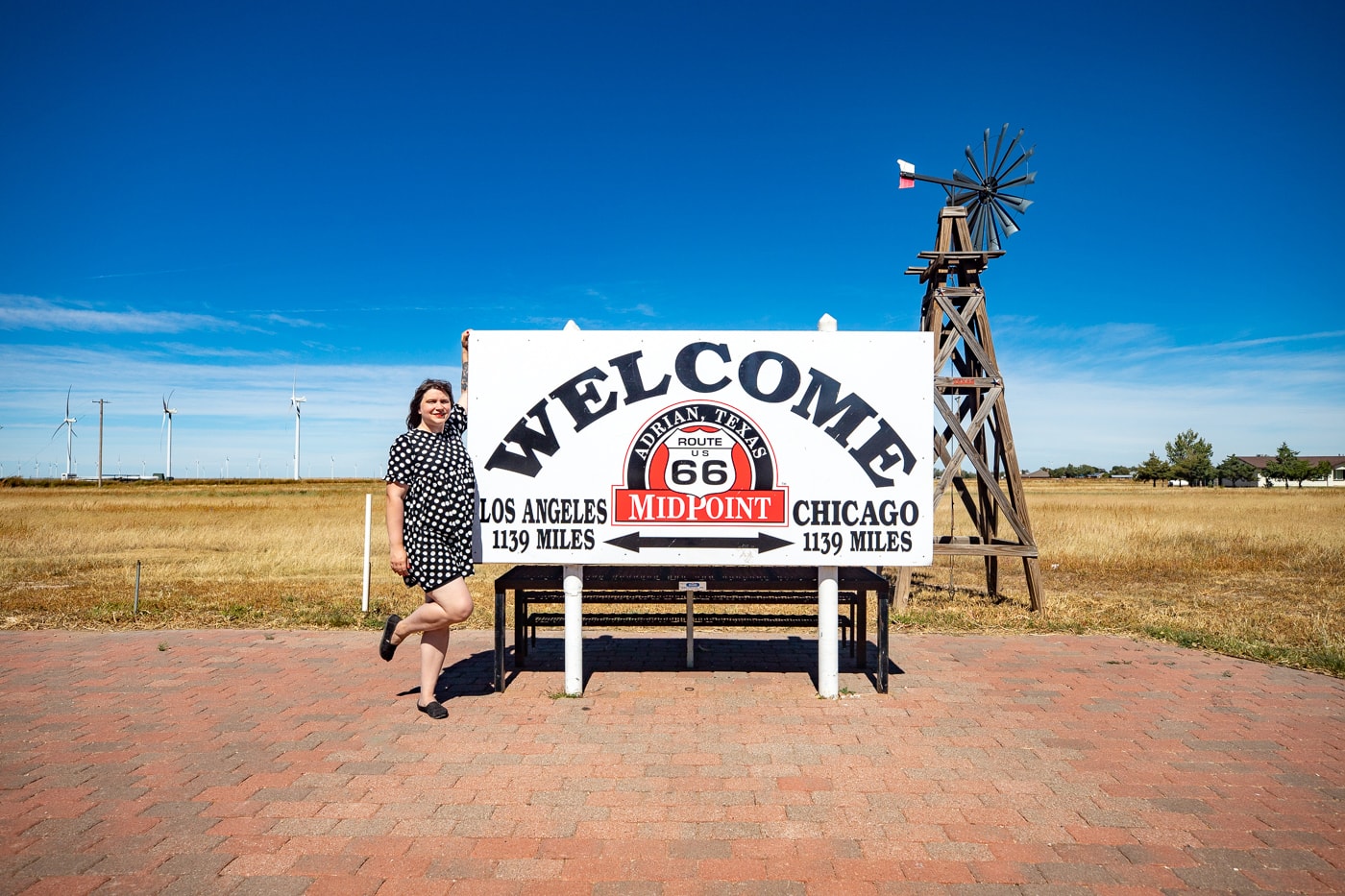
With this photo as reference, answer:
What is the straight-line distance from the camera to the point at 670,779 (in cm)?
392

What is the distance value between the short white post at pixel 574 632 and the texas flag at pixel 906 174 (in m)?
7.03

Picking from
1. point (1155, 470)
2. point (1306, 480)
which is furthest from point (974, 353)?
point (1306, 480)

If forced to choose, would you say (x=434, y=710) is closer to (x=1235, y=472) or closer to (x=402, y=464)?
(x=402, y=464)

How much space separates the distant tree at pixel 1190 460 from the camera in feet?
304

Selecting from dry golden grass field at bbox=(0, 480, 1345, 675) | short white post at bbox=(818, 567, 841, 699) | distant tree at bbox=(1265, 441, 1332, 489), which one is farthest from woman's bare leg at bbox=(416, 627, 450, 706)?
distant tree at bbox=(1265, 441, 1332, 489)

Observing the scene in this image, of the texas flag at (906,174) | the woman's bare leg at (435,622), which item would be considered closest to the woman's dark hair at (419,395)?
the woman's bare leg at (435,622)

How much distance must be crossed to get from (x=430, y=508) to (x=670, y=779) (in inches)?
90.0

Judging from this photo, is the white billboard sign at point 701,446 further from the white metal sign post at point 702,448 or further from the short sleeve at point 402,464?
the short sleeve at point 402,464

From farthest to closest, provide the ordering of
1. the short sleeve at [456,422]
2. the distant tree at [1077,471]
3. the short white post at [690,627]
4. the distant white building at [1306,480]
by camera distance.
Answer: the distant tree at [1077,471]
the distant white building at [1306,480]
the short white post at [690,627]
the short sleeve at [456,422]

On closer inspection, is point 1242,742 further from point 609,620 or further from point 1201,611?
point 1201,611

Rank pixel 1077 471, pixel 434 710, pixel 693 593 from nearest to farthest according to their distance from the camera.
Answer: pixel 434 710
pixel 693 593
pixel 1077 471

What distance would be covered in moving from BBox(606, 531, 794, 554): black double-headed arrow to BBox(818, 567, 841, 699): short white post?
1.32ft

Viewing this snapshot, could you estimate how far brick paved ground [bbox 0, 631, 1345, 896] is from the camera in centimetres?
304

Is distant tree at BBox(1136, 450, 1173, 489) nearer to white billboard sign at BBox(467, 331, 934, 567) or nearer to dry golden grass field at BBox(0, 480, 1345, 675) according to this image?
dry golden grass field at BBox(0, 480, 1345, 675)
